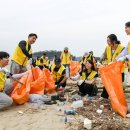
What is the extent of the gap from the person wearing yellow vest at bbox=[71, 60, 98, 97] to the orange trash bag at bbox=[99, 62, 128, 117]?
940 millimetres

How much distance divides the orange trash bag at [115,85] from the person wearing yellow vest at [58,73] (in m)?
2.10

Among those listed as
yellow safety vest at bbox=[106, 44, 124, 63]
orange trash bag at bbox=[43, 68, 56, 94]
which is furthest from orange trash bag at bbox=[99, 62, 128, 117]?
orange trash bag at bbox=[43, 68, 56, 94]

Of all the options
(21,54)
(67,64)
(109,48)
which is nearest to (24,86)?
(21,54)

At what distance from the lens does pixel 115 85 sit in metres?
6.67

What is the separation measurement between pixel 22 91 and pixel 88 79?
1637 millimetres

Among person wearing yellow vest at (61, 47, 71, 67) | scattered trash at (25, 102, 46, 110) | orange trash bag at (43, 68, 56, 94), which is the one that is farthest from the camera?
person wearing yellow vest at (61, 47, 71, 67)

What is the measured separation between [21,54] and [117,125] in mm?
3777

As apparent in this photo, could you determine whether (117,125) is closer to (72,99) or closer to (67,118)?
(67,118)

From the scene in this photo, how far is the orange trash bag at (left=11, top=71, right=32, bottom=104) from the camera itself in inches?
279

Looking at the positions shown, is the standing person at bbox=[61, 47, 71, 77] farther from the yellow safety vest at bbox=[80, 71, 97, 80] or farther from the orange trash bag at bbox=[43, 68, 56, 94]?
the yellow safety vest at bbox=[80, 71, 97, 80]

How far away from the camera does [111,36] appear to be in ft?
24.3

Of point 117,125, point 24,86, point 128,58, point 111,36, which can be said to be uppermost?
point 111,36

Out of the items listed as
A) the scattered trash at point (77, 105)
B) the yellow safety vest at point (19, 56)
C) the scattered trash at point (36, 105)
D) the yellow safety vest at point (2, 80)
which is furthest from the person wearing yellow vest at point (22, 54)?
the scattered trash at point (77, 105)

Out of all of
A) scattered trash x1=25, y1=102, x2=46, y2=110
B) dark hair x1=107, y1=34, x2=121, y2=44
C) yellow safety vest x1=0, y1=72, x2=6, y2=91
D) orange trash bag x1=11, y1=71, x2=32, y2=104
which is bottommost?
scattered trash x1=25, y1=102, x2=46, y2=110
